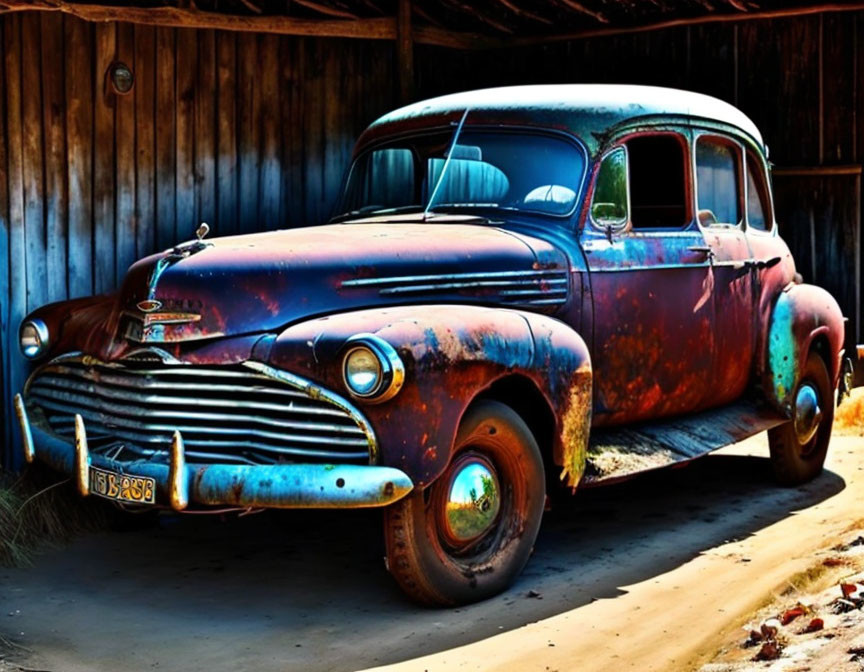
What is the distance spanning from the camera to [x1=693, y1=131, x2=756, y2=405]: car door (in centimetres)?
656

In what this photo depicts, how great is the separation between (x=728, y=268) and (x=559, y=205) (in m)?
1.19

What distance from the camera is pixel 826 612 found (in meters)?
4.46

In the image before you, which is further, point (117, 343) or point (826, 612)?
point (117, 343)

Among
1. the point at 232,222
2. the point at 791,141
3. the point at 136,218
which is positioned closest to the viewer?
the point at 136,218

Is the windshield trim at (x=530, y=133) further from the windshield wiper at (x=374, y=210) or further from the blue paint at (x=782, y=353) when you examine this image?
the blue paint at (x=782, y=353)

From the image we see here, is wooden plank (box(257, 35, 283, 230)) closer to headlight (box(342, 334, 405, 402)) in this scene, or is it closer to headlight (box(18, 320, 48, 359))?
headlight (box(18, 320, 48, 359))

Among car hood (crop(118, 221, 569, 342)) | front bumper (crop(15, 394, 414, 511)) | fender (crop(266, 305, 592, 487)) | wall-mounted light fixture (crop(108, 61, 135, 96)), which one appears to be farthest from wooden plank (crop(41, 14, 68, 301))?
fender (crop(266, 305, 592, 487))

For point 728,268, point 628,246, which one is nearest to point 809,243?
point 728,268

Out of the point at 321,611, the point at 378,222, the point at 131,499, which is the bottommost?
the point at 321,611

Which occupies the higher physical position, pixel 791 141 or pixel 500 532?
pixel 791 141

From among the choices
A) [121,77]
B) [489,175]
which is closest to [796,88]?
[489,175]

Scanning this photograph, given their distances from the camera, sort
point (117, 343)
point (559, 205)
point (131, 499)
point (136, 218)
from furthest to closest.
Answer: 1. point (136, 218)
2. point (559, 205)
3. point (117, 343)
4. point (131, 499)

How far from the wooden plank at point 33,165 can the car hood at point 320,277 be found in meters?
1.95

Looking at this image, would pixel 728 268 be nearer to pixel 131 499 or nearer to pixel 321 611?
pixel 321 611
